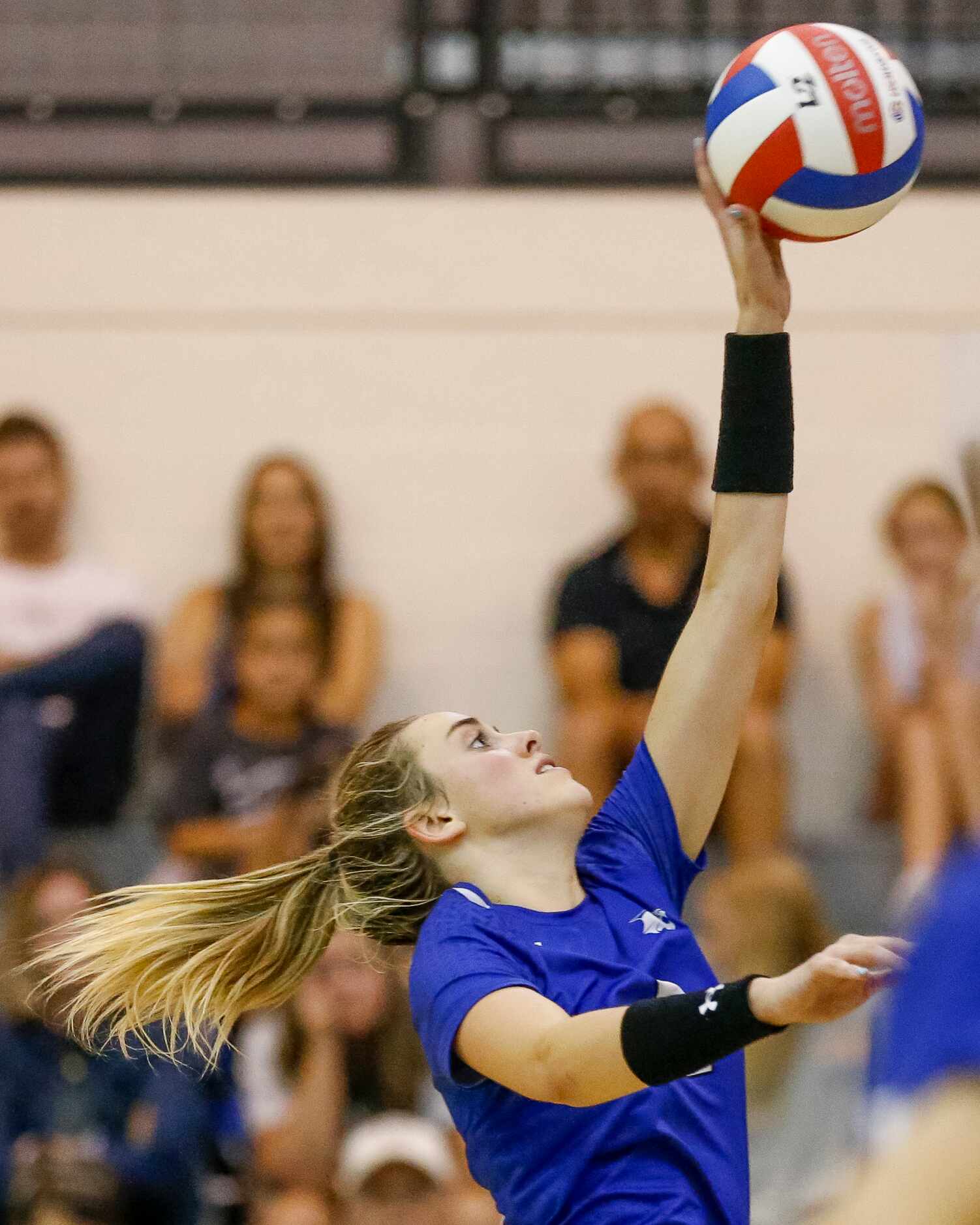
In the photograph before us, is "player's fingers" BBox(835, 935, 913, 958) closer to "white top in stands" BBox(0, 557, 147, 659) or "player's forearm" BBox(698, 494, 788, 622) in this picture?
"player's forearm" BBox(698, 494, 788, 622)

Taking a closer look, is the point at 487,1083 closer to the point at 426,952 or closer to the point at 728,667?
the point at 426,952

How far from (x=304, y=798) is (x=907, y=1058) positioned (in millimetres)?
4127

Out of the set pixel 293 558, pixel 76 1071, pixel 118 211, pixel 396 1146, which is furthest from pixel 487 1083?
pixel 118 211

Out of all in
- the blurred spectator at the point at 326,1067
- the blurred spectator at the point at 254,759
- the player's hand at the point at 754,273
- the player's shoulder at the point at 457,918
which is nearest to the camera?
the player's shoulder at the point at 457,918

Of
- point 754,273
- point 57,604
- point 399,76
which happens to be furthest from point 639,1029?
point 399,76

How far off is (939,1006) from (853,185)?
178 centimetres

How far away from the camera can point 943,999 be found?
3.79 ft

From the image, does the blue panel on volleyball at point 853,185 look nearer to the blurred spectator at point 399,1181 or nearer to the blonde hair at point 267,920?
the blonde hair at point 267,920

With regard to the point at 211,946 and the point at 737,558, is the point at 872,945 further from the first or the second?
the point at 211,946

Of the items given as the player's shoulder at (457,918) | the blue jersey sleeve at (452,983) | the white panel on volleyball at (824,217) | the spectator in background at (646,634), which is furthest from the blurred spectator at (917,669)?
the blue jersey sleeve at (452,983)

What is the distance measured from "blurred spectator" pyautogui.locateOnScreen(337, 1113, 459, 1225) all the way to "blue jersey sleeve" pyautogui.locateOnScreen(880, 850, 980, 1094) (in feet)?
11.6

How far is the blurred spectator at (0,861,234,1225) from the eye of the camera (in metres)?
4.57

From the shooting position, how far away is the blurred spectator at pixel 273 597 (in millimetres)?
5574

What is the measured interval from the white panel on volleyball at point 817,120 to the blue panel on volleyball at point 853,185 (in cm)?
1
